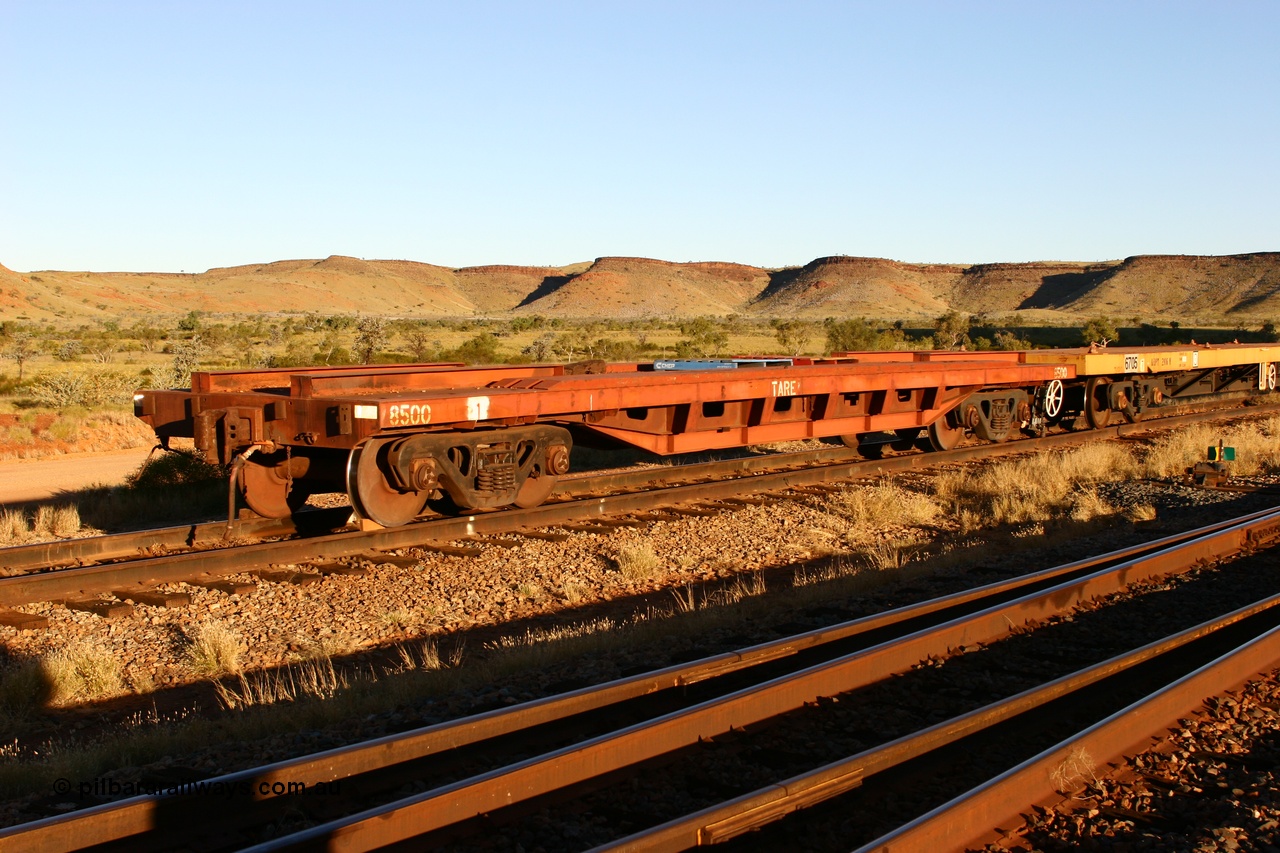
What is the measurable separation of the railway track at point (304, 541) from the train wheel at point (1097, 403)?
262 inches

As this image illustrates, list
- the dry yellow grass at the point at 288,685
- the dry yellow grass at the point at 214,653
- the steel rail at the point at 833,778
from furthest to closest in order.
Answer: the dry yellow grass at the point at 214,653, the dry yellow grass at the point at 288,685, the steel rail at the point at 833,778

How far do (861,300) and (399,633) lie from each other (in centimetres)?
12315

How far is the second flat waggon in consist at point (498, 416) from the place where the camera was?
888cm

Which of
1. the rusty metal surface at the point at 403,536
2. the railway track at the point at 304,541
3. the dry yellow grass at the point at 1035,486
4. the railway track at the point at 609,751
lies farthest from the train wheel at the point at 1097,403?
the railway track at the point at 609,751

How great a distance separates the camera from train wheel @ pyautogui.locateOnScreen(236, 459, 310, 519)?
9562 millimetres

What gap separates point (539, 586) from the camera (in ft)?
27.3

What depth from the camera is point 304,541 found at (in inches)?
348

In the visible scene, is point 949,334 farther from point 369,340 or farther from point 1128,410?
point 1128,410

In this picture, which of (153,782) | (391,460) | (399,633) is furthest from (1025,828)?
(391,460)

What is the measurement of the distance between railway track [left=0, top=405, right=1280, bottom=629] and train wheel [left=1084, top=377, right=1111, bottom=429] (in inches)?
262

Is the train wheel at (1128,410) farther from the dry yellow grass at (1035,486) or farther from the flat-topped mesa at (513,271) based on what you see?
the flat-topped mesa at (513,271)

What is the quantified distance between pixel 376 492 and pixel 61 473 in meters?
9.01

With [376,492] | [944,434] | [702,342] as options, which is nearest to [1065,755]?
[376,492]

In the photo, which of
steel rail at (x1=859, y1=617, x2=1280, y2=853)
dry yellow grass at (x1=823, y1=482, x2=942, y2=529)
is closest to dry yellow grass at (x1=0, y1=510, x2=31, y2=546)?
dry yellow grass at (x1=823, y1=482, x2=942, y2=529)
